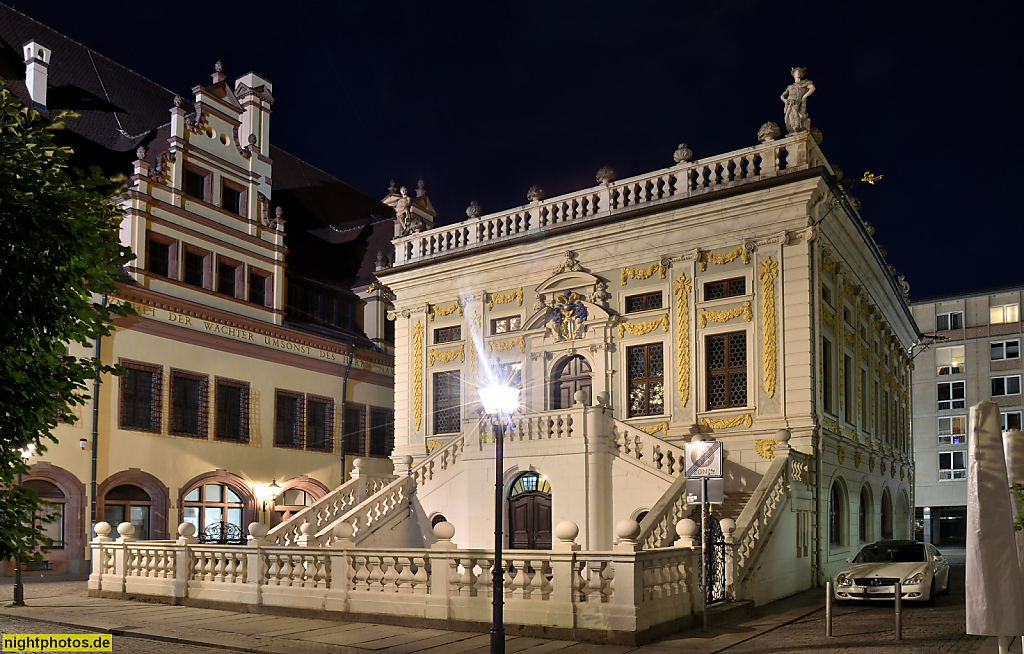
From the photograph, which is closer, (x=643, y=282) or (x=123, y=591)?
(x=123, y=591)

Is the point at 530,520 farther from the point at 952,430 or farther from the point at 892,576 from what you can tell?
the point at 952,430

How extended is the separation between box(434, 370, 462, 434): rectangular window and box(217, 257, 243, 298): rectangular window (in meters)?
8.28

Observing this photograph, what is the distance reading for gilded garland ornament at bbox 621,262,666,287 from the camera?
83.4 feet

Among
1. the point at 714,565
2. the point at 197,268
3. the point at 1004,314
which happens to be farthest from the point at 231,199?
the point at 1004,314

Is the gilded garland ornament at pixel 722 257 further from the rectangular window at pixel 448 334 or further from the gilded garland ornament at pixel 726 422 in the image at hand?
the rectangular window at pixel 448 334

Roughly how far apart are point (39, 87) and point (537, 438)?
19230mm

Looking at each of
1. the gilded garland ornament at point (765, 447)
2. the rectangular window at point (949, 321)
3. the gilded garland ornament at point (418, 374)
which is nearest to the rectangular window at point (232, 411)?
the gilded garland ornament at point (418, 374)

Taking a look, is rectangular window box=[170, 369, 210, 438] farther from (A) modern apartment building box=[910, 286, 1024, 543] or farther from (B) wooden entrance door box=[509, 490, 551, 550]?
(A) modern apartment building box=[910, 286, 1024, 543]

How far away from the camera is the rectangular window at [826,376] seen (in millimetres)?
23719

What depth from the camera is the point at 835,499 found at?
25297mm

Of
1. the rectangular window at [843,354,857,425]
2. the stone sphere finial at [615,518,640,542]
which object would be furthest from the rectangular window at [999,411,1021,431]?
the stone sphere finial at [615,518,640,542]

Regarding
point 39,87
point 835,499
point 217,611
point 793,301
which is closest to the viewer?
point 217,611

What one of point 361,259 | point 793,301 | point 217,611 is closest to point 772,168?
point 793,301

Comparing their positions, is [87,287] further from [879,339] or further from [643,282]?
[879,339]
